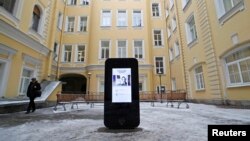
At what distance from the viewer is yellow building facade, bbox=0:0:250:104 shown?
870 centimetres

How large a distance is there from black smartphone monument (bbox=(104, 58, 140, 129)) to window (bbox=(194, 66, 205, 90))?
10.0m

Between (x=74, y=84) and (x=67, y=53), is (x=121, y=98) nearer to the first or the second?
(x=67, y=53)

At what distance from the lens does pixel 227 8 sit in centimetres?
952

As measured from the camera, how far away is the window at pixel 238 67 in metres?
7.84

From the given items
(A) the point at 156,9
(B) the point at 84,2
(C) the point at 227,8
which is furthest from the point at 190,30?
(B) the point at 84,2

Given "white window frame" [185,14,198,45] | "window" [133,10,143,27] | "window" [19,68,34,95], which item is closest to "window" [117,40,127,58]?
"window" [133,10,143,27]

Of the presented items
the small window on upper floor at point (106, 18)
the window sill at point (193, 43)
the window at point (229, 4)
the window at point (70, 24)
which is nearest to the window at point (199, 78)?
the window sill at point (193, 43)

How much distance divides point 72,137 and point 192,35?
14124mm

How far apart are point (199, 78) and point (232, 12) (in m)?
5.82

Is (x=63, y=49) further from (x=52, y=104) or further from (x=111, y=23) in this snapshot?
(x=52, y=104)

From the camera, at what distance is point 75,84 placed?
22328 mm

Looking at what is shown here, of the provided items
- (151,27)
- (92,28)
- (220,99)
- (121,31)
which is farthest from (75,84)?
(220,99)

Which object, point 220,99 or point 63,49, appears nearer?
point 220,99

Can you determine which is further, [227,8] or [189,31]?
[189,31]
